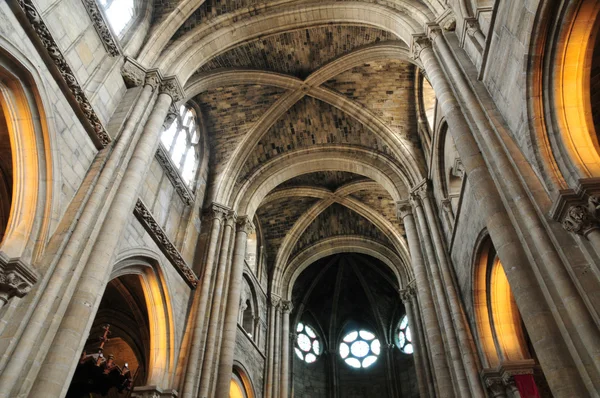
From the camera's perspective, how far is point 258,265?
665 inches

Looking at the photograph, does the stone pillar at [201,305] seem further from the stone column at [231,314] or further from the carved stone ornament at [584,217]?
the carved stone ornament at [584,217]

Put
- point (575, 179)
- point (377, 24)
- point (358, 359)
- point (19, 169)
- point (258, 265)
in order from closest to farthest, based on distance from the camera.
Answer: point (575, 179), point (19, 169), point (377, 24), point (258, 265), point (358, 359)

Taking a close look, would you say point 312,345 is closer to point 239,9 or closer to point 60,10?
point 239,9

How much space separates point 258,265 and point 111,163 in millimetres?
10037

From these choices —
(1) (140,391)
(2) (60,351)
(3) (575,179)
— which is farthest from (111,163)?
(3) (575,179)

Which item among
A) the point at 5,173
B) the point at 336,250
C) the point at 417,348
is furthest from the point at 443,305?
the point at 336,250

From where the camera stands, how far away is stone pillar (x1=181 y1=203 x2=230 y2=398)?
9.41 m

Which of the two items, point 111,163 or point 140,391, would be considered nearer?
point 111,163

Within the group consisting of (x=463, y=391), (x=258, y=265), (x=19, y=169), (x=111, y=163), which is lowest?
(x=463, y=391)

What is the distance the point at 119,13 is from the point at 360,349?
1829 centimetres

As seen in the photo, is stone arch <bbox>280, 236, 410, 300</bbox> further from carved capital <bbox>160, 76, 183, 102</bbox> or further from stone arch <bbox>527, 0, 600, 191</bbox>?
stone arch <bbox>527, 0, 600, 191</bbox>

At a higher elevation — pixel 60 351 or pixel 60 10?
pixel 60 10

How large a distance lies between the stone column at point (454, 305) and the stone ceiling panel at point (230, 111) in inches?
223

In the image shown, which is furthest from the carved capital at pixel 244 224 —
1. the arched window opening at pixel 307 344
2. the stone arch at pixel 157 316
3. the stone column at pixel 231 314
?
the arched window opening at pixel 307 344
